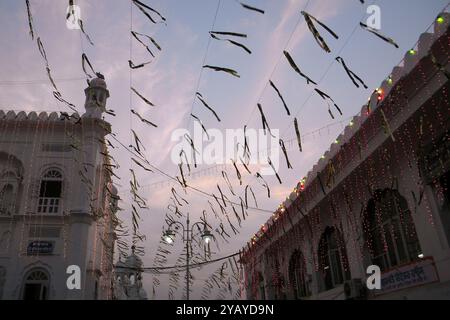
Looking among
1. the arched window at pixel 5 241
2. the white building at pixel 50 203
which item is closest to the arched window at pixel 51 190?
the white building at pixel 50 203

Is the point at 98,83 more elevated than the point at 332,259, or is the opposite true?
the point at 98,83

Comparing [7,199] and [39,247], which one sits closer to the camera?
[39,247]

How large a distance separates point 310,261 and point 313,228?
1.59 metres

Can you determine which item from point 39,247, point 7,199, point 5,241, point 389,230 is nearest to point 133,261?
point 39,247

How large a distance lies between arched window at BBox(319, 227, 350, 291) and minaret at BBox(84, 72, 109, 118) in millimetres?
15660

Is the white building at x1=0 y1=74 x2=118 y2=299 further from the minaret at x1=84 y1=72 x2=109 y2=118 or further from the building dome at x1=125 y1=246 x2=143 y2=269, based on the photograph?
the building dome at x1=125 y1=246 x2=143 y2=269

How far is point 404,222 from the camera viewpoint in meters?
10.9

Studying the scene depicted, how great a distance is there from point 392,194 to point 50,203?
1839 cm

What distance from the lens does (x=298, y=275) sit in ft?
64.8

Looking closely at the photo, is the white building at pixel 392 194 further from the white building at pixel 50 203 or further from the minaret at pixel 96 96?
the minaret at pixel 96 96

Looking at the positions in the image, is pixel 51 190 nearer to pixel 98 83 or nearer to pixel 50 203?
pixel 50 203

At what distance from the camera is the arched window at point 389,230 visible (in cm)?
1084

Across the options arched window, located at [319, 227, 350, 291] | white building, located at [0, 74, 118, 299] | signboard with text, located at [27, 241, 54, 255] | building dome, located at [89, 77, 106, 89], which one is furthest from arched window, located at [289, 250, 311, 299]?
building dome, located at [89, 77, 106, 89]
